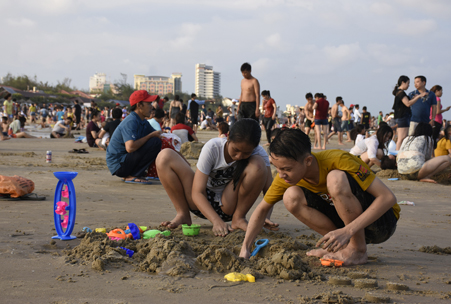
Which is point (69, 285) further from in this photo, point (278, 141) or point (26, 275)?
point (278, 141)

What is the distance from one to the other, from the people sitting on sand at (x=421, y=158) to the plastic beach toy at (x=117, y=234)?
563cm

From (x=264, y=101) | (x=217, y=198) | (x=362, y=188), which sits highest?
(x=264, y=101)

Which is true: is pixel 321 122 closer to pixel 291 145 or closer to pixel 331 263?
pixel 331 263

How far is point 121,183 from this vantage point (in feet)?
21.9

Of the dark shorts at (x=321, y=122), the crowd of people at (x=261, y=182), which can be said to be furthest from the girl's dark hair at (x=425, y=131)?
the dark shorts at (x=321, y=122)

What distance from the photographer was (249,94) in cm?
1059

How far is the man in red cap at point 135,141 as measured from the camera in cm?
601

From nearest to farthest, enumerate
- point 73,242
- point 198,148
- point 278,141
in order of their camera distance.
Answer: point 278,141
point 73,242
point 198,148

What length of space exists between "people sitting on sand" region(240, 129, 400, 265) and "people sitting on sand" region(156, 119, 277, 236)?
603 millimetres

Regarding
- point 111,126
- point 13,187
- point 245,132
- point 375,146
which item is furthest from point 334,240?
point 111,126

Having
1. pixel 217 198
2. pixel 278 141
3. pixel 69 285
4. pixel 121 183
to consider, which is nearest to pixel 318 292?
pixel 278 141

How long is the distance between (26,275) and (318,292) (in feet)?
5.63

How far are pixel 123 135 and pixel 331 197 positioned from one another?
3.80 m

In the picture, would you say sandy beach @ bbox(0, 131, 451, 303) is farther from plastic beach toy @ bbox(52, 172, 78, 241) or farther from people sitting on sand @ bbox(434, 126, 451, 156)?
people sitting on sand @ bbox(434, 126, 451, 156)
